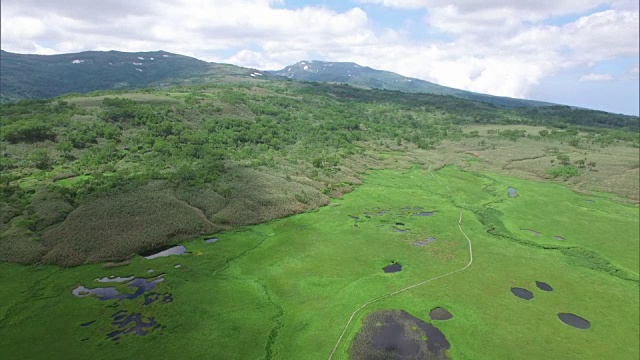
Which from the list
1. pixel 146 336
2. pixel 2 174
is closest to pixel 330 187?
pixel 146 336

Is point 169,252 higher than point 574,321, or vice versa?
point 574,321

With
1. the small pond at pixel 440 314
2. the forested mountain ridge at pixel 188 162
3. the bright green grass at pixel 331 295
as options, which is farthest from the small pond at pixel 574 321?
the forested mountain ridge at pixel 188 162

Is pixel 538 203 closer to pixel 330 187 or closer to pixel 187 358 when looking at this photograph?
pixel 330 187

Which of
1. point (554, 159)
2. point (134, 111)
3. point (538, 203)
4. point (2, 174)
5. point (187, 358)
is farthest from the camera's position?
point (554, 159)

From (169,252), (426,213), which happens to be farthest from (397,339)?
(426,213)

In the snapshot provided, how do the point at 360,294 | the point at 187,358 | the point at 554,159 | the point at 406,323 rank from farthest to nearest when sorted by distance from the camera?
the point at 554,159, the point at 360,294, the point at 406,323, the point at 187,358

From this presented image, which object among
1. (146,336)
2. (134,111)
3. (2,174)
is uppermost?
(134,111)

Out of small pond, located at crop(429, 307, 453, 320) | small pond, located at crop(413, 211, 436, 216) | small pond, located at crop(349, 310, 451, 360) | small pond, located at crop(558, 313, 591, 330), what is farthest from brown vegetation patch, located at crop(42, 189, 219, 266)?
small pond, located at crop(558, 313, 591, 330)

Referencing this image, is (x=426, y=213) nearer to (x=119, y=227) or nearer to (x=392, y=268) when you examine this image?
(x=392, y=268)
